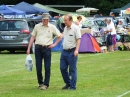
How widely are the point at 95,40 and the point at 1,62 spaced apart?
6696mm

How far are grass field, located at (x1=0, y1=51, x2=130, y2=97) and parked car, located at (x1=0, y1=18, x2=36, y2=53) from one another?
4227 mm

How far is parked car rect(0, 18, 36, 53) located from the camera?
2509 centimetres

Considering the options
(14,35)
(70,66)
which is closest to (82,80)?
(70,66)

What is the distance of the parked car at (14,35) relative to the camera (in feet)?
82.3

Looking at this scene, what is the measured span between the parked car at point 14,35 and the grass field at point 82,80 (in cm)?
423

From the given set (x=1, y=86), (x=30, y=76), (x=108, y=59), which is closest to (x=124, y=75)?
(x=30, y=76)

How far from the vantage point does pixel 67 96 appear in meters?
11.8

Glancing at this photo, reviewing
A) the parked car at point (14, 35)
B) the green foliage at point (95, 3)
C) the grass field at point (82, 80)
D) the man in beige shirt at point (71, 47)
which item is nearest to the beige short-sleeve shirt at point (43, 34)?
the man in beige shirt at point (71, 47)

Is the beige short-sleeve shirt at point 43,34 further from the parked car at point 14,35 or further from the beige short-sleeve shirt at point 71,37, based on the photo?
the parked car at point 14,35

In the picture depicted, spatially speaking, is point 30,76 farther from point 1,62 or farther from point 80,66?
point 1,62

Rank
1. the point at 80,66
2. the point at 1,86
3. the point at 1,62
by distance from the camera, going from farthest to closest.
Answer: the point at 1,62
the point at 80,66
the point at 1,86

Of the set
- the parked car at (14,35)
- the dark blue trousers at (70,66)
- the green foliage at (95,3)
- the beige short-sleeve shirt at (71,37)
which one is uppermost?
the beige short-sleeve shirt at (71,37)

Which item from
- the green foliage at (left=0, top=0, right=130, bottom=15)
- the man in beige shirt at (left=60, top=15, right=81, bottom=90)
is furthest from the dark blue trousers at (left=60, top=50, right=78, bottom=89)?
the green foliage at (left=0, top=0, right=130, bottom=15)

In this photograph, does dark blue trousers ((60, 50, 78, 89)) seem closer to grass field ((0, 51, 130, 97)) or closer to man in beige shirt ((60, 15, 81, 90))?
man in beige shirt ((60, 15, 81, 90))
